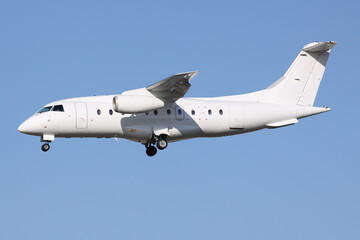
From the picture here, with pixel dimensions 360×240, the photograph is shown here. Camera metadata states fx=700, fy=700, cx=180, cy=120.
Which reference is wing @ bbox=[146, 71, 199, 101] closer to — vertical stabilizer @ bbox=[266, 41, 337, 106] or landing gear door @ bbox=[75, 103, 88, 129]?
landing gear door @ bbox=[75, 103, 88, 129]

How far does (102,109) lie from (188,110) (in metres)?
3.51

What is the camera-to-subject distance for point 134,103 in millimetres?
26094

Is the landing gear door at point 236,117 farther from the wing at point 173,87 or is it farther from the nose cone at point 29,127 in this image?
the nose cone at point 29,127

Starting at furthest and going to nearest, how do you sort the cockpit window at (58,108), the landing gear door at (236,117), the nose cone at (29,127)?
the landing gear door at (236,117), the cockpit window at (58,108), the nose cone at (29,127)

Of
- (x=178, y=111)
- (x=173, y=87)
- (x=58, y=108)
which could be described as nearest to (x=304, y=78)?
(x=178, y=111)

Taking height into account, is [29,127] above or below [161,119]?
below

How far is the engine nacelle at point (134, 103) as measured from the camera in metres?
25.9

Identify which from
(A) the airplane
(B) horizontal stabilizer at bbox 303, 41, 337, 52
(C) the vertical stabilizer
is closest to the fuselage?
(A) the airplane

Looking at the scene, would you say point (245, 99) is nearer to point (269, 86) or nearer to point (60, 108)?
point (269, 86)

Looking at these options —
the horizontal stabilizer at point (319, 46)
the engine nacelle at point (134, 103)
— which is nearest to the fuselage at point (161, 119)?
the engine nacelle at point (134, 103)

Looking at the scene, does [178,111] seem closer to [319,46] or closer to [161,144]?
[161,144]

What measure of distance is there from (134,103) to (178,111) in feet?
7.91

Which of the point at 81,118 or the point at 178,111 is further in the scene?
the point at 178,111

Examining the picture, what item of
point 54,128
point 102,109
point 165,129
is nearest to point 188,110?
point 165,129
